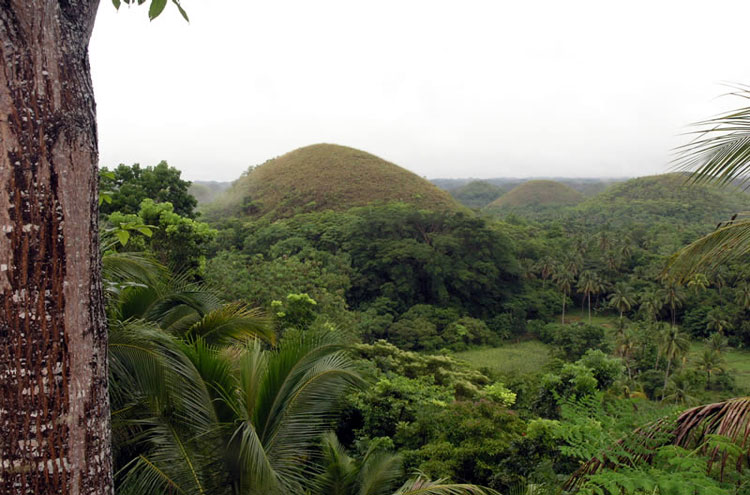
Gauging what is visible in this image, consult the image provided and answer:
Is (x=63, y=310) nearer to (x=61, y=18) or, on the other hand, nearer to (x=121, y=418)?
(x=61, y=18)

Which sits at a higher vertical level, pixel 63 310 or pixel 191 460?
pixel 63 310

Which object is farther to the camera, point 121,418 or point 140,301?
point 140,301

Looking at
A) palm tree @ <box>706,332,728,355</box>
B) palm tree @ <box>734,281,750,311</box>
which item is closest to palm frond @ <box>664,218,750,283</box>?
palm tree @ <box>706,332,728,355</box>

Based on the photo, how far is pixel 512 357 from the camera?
27.8m

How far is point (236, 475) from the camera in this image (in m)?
3.34

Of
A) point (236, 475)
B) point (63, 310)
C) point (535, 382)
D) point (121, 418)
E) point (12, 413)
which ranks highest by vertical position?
point (63, 310)

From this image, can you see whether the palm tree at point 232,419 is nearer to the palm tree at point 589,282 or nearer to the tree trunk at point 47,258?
the tree trunk at point 47,258

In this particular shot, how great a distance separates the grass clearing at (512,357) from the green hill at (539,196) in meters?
79.6

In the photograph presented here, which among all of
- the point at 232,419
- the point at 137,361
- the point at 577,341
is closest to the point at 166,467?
the point at 232,419

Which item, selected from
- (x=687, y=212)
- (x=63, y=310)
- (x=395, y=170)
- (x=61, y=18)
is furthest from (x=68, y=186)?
(x=687, y=212)

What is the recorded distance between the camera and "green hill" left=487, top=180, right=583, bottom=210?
109688mm

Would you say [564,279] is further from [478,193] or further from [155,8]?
[478,193]

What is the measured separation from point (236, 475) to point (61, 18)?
2991 mm

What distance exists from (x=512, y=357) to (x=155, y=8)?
93.6 ft
